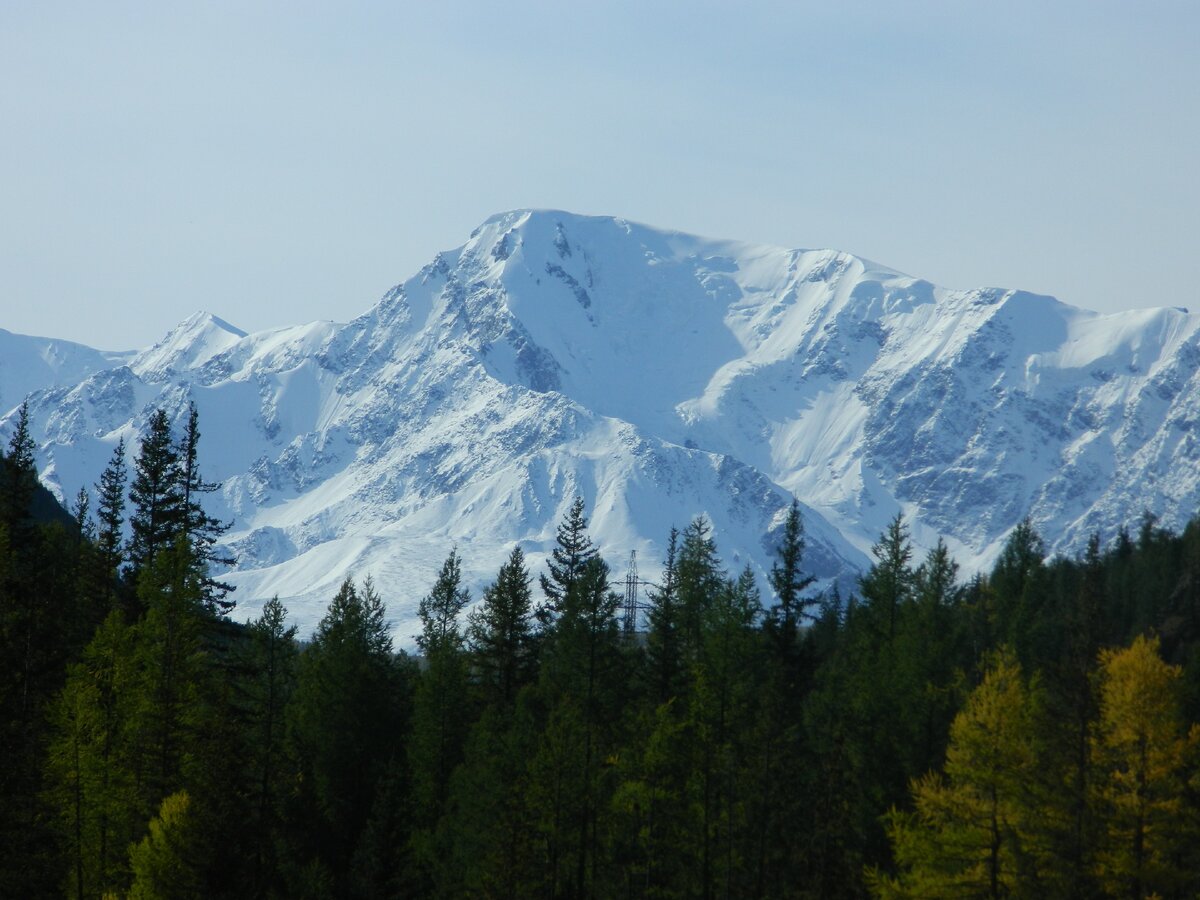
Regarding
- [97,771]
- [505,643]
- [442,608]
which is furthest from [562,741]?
[442,608]

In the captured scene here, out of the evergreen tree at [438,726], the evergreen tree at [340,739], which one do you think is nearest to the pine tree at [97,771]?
the evergreen tree at [340,739]

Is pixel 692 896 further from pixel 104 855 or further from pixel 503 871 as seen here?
pixel 104 855

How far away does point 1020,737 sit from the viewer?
1893 inches

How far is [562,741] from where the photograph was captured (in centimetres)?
5684

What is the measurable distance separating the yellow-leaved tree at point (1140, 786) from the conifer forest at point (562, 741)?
9cm

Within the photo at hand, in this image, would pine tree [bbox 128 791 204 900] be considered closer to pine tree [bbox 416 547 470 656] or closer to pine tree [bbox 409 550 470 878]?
pine tree [bbox 409 550 470 878]

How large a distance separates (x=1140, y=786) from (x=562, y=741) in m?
20.4

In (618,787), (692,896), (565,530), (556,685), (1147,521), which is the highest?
(1147,521)

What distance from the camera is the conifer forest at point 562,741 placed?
153ft

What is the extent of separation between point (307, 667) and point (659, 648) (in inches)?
666

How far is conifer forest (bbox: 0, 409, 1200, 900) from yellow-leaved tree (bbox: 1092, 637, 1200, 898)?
95 millimetres

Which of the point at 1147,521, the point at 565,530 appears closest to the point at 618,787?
the point at 565,530

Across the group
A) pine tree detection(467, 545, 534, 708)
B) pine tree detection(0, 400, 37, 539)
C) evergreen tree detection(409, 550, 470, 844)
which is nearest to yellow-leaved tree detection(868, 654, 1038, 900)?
evergreen tree detection(409, 550, 470, 844)

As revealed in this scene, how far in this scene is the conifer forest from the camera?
153ft
